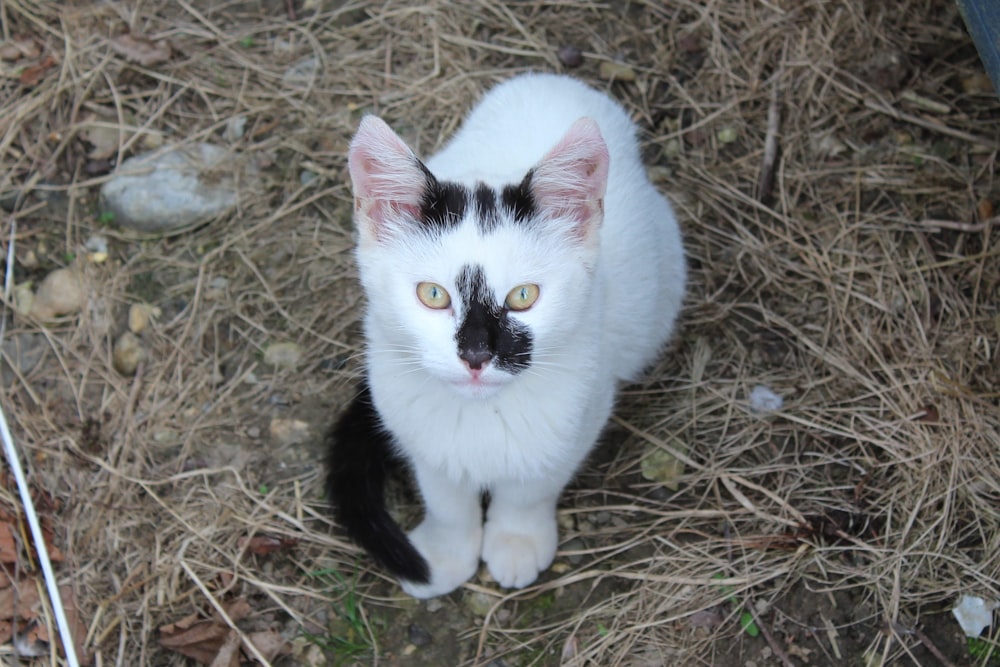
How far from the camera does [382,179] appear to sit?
76.8 inches

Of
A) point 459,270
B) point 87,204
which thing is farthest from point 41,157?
point 459,270

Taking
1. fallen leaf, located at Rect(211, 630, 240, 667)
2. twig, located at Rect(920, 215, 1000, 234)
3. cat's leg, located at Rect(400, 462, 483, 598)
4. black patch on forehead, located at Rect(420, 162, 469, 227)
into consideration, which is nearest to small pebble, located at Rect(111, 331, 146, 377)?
fallen leaf, located at Rect(211, 630, 240, 667)

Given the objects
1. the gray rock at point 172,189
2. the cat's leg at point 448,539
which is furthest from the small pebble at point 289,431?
the gray rock at point 172,189

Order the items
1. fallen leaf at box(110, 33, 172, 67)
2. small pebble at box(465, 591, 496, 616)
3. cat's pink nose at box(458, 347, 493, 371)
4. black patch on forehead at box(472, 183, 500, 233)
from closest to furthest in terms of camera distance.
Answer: cat's pink nose at box(458, 347, 493, 371), black patch on forehead at box(472, 183, 500, 233), small pebble at box(465, 591, 496, 616), fallen leaf at box(110, 33, 172, 67)

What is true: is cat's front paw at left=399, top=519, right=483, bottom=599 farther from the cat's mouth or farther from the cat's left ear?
the cat's left ear

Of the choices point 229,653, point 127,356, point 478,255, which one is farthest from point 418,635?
point 127,356

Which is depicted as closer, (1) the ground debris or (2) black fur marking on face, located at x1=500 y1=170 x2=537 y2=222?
(2) black fur marking on face, located at x1=500 y1=170 x2=537 y2=222

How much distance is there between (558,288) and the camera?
6.29 feet

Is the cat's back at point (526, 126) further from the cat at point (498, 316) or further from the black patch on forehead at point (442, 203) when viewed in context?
the black patch on forehead at point (442, 203)

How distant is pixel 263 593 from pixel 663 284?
4.82 ft

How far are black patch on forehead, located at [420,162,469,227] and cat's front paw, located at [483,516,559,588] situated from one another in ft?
3.31

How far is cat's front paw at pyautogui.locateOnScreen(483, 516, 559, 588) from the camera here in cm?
254

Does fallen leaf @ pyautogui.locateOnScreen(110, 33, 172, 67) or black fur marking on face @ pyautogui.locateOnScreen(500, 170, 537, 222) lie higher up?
black fur marking on face @ pyautogui.locateOnScreen(500, 170, 537, 222)

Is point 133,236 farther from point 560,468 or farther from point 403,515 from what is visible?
point 560,468
